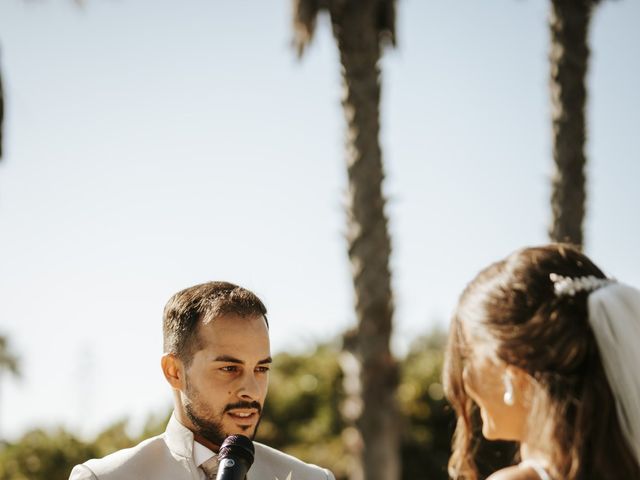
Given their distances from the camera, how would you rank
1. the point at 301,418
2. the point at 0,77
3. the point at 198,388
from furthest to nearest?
the point at 301,418, the point at 0,77, the point at 198,388

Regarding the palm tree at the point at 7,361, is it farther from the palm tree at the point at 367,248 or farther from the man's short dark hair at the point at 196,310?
the man's short dark hair at the point at 196,310

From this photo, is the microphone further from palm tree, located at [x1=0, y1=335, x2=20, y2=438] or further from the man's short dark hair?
palm tree, located at [x1=0, y1=335, x2=20, y2=438]

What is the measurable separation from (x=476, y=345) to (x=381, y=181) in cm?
670

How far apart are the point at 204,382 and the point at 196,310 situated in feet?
0.92

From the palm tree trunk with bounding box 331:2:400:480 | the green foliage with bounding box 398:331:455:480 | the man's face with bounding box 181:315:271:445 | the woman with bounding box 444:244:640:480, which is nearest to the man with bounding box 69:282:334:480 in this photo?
the man's face with bounding box 181:315:271:445

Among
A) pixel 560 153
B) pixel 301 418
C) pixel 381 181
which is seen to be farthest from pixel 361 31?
pixel 301 418

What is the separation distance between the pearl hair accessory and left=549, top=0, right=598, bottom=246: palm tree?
621 centimetres

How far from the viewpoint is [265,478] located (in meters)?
3.17

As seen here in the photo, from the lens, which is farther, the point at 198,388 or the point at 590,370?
the point at 198,388

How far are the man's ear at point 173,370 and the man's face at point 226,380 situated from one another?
0.05m

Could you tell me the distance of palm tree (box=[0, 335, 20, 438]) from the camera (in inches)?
1732

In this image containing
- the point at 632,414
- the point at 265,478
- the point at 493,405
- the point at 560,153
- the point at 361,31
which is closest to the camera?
the point at 632,414

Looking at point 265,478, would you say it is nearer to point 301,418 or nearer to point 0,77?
point 0,77

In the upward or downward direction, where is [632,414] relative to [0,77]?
downward
